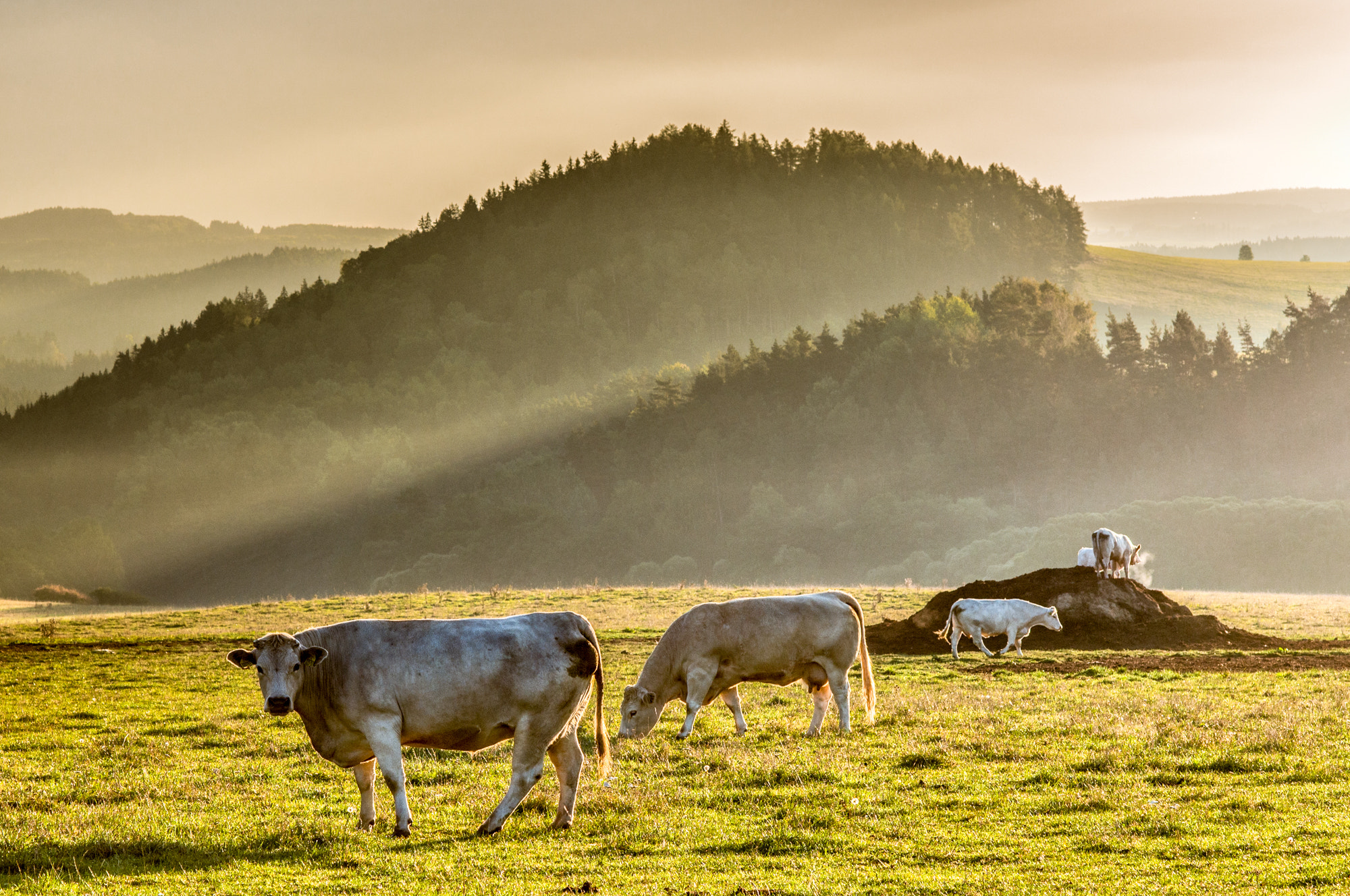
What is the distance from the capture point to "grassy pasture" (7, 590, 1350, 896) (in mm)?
9883

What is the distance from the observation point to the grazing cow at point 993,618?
3030 centimetres

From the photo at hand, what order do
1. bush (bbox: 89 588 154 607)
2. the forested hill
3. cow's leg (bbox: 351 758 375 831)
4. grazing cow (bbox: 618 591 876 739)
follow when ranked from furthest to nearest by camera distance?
the forested hill < bush (bbox: 89 588 154 607) < grazing cow (bbox: 618 591 876 739) < cow's leg (bbox: 351 758 375 831)

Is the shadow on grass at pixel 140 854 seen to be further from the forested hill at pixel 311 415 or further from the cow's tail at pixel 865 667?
the forested hill at pixel 311 415

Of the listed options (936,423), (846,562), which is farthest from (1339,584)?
(936,423)

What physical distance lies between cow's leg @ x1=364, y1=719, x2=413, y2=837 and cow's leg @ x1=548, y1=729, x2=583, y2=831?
4.94 ft

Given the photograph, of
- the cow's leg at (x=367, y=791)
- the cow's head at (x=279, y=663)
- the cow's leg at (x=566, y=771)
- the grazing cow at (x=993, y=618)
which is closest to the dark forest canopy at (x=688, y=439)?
the grazing cow at (x=993, y=618)

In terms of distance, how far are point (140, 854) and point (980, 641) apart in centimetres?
2300

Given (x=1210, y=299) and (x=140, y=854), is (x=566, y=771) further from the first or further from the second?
(x=1210, y=299)

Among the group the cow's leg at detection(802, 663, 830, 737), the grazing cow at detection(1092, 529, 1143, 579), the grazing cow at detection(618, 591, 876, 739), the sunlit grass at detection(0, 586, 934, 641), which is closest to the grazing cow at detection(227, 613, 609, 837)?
the grazing cow at detection(618, 591, 876, 739)

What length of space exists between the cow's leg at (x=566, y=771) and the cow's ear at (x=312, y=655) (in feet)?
8.21

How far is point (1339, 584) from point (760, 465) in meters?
67.3

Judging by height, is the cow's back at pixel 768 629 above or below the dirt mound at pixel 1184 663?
above

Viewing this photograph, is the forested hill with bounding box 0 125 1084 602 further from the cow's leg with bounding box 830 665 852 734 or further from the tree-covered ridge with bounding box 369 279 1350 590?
the cow's leg with bounding box 830 665 852 734

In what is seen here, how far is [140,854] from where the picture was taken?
1093 centimetres
